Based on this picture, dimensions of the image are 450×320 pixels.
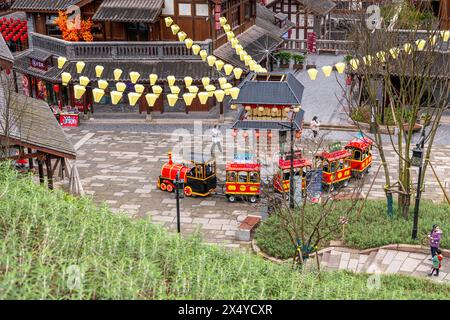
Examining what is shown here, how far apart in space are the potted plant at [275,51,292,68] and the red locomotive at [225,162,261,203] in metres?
22.5

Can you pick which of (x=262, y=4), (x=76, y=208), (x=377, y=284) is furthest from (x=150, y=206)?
(x=262, y=4)

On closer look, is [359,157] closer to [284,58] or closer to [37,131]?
[37,131]

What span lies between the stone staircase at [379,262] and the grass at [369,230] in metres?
0.39

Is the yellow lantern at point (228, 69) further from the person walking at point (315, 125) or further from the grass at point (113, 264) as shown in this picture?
the grass at point (113, 264)

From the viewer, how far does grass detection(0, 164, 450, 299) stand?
12648 mm

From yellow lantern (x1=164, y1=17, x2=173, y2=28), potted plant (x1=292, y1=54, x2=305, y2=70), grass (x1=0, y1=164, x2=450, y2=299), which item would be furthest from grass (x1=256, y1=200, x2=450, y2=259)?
potted plant (x1=292, y1=54, x2=305, y2=70)

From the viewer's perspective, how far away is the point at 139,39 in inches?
1566

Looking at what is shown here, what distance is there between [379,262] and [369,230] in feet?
6.25

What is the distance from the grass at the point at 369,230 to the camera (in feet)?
74.8

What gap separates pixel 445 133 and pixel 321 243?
15749 mm

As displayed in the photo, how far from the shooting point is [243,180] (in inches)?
1089

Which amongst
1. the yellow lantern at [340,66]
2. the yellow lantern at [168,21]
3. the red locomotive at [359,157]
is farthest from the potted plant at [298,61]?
the yellow lantern at [340,66]

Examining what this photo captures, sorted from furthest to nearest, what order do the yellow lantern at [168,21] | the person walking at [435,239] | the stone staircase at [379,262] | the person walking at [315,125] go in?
the yellow lantern at [168,21] → the person walking at [315,125] → the stone staircase at [379,262] → the person walking at [435,239]

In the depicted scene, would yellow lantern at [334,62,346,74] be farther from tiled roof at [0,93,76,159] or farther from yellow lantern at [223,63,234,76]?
tiled roof at [0,93,76,159]
